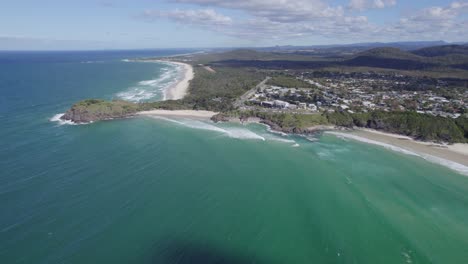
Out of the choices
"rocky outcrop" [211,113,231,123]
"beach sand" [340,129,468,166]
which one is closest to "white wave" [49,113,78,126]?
"rocky outcrop" [211,113,231,123]

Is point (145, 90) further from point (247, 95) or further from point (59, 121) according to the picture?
point (59, 121)

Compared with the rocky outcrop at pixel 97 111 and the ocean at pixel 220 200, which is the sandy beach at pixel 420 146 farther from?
the rocky outcrop at pixel 97 111

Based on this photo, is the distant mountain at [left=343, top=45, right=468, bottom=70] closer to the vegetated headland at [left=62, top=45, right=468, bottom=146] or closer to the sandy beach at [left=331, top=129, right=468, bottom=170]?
the vegetated headland at [left=62, top=45, right=468, bottom=146]

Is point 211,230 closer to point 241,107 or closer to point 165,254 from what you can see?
point 165,254

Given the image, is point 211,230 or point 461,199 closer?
point 211,230

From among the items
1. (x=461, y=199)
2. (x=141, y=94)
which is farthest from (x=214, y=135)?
(x=141, y=94)

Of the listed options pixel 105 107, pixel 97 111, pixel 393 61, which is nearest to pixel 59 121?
pixel 97 111
